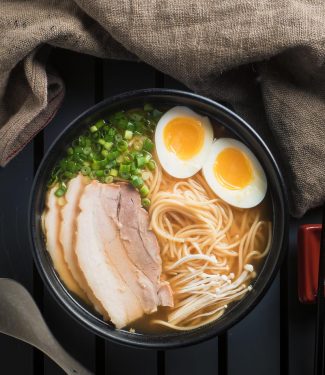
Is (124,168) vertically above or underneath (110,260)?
above

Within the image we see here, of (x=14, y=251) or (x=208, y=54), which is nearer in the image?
(x=208, y=54)

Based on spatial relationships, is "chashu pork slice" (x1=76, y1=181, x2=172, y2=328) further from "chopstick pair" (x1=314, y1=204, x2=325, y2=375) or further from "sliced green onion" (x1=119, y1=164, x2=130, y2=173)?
"chopstick pair" (x1=314, y1=204, x2=325, y2=375)

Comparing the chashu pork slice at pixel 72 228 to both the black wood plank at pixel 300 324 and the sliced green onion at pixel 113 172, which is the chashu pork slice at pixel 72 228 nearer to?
the sliced green onion at pixel 113 172

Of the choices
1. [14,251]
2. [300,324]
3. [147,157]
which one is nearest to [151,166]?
[147,157]

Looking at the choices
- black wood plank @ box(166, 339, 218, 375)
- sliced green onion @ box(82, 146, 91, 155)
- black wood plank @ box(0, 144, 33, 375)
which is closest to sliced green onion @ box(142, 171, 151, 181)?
sliced green onion @ box(82, 146, 91, 155)

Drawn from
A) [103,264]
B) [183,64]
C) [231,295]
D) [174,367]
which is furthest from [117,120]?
[174,367]

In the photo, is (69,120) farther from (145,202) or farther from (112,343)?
(112,343)

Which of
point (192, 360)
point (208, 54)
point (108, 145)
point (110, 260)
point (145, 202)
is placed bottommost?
point (192, 360)

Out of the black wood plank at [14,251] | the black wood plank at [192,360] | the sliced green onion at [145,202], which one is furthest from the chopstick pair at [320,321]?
the black wood plank at [14,251]
